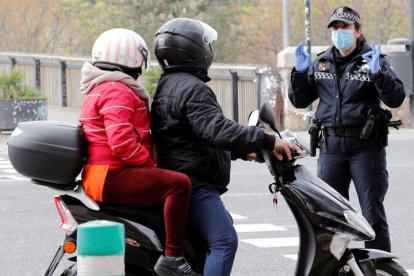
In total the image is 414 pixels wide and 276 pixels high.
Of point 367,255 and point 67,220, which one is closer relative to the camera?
point 67,220

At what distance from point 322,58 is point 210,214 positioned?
2.22 m

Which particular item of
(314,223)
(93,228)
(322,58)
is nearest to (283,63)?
(322,58)

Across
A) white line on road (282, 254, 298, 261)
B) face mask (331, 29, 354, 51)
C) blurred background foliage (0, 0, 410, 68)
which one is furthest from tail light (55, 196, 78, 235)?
blurred background foliage (0, 0, 410, 68)

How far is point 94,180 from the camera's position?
235 inches

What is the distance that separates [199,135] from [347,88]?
2.06 metres

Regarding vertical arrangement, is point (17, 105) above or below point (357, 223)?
below

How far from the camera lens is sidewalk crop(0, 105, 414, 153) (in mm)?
21109

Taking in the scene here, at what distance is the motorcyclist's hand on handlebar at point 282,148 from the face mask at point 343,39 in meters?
1.90

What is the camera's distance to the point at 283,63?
22.7 m

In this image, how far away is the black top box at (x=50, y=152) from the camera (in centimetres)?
590

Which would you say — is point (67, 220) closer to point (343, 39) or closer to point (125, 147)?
point (125, 147)

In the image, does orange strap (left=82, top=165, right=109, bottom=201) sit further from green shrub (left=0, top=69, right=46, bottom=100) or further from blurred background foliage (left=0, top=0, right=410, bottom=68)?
blurred background foliage (left=0, top=0, right=410, bottom=68)

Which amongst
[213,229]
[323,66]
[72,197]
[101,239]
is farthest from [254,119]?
[323,66]

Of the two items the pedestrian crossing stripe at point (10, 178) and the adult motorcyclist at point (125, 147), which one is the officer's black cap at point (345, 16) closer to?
the adult motorcyclist at point (125, 147)
